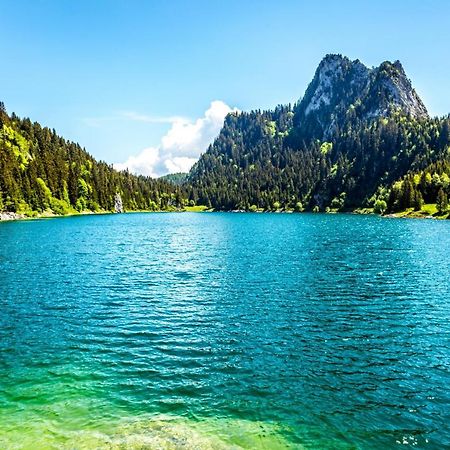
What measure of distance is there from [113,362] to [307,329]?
54.4 ft

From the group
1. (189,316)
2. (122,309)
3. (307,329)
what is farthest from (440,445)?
(122,309)

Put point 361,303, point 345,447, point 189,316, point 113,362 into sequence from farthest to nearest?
point 361,303
point 189,316
point 113,362
point 345,447

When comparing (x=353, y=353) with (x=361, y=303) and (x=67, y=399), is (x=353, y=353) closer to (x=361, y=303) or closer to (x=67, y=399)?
(x=361, y=303)

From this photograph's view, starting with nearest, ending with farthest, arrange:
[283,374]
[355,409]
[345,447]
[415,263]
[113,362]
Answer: [345,447]
[355,409]
[283,374]
[113,362]
[415,263]

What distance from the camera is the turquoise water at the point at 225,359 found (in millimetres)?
19484

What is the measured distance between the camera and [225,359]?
2809 cm

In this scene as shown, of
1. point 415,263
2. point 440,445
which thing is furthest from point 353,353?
point 415,263

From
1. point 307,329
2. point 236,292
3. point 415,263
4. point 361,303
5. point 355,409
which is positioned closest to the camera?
point 355,409

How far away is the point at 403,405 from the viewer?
21688 mm

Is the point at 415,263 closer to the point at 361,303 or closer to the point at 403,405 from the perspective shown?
the point at 361,303

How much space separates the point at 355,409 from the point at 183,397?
31.9 feet

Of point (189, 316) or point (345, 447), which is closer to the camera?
point (345, 447)

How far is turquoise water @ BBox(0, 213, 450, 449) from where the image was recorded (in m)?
19.5

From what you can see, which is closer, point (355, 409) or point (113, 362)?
point (355, 409)
